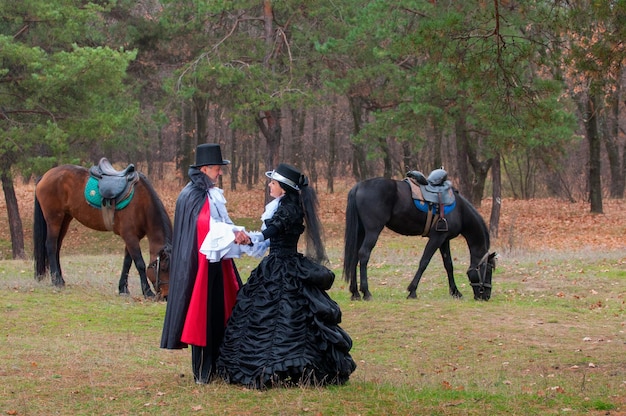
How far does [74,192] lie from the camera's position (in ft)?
44.0

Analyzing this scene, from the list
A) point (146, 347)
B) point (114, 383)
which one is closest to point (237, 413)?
point (114, 383)

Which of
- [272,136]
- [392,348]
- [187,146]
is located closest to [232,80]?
[272,136]

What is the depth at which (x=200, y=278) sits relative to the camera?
21.2ft

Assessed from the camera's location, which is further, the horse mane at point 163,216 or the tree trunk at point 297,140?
the tree trunk at point 297,140

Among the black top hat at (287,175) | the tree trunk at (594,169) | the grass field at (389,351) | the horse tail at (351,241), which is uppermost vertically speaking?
the tree trunk at (594,169)

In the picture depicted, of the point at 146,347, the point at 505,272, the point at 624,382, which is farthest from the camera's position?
the point at 505,272

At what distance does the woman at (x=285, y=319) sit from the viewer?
636 cm

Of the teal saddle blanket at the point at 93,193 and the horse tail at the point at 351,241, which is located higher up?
the teal saddle blanket at the point at 93,193

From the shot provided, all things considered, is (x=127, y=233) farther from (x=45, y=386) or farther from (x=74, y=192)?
(x=45, y=386)

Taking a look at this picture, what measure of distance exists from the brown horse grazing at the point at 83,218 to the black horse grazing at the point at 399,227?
282 cm

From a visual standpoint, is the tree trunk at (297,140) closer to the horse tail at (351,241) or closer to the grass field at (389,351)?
the grass field at (389,351)

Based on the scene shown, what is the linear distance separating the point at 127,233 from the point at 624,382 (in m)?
8.02

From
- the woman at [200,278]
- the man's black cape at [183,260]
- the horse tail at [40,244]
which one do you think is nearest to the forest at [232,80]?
the horse tail at [40,244]

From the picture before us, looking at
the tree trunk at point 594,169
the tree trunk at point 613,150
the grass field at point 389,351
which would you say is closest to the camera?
the grass field at point 389,351
